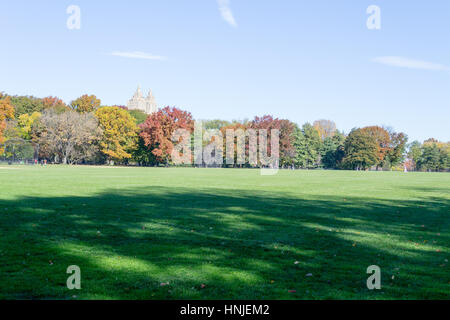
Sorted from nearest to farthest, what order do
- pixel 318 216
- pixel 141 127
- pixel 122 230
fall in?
pixel 122 230 → pixel 318 216 → pixel 141 127

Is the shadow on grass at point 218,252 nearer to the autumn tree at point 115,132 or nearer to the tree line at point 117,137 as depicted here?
the tree line at point 117,137

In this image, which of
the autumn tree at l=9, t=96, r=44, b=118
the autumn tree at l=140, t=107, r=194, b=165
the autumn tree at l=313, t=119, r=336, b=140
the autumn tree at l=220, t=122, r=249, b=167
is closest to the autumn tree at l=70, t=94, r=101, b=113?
the autumn tree at l=9, t=96, r=44, b=118

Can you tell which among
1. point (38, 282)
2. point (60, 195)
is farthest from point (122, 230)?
point (60, 195)

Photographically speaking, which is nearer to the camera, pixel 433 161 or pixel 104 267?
pixel 104 267

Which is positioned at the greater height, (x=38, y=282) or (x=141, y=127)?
(x=141, y=127)

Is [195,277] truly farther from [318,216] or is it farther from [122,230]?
[318,216]

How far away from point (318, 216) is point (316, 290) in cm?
799

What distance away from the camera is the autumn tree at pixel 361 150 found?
10762 centimetres

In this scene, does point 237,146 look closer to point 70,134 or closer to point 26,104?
point 70,134

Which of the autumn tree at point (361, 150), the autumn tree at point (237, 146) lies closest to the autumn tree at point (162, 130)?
the autumn tree at point (237, 146)

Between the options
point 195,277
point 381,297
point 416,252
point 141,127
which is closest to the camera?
point 381,297

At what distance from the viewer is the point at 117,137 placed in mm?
90750

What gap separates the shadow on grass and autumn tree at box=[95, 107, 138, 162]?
77.4 m

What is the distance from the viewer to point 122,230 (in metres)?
10.4
